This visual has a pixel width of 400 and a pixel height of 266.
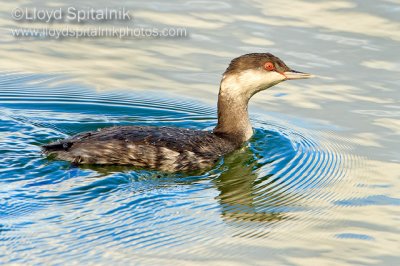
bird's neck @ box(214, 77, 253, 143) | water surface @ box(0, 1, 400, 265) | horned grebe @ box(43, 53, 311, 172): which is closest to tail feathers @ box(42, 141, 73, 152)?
horned grebe @ box(43, 53, 311, 172)

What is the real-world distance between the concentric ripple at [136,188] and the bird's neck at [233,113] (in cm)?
23

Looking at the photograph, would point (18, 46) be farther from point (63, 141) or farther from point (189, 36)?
point (63, 141)

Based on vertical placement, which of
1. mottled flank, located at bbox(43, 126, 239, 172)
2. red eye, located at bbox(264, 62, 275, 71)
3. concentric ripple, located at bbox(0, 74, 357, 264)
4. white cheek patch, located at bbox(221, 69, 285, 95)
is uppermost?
red eye, located at bbox(264, 62, 275, 71)

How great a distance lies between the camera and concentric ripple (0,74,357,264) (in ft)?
25.7

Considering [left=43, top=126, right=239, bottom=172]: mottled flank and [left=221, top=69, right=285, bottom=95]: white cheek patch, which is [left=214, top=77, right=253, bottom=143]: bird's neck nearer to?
[left=221, top=69, right=285, bottom=95]: white cheek patch

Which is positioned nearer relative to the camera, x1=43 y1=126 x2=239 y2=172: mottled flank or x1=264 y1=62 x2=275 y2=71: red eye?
x1=43 y1=126 x2=239 y2=172: mottled flank

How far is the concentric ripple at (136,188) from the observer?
25.7 ft

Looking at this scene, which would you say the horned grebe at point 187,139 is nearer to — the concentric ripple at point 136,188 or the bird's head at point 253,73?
the bird's head at point 253,73

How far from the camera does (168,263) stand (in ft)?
24.8

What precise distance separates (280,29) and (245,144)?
3695 mm

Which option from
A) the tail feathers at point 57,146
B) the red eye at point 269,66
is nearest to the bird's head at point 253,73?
the red eye at point 269,66

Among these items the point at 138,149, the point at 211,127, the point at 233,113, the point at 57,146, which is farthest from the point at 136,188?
the point at 211,127

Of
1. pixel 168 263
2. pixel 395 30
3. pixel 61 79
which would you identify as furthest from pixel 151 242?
pixel 395 30

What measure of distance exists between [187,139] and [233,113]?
108 centimetres
